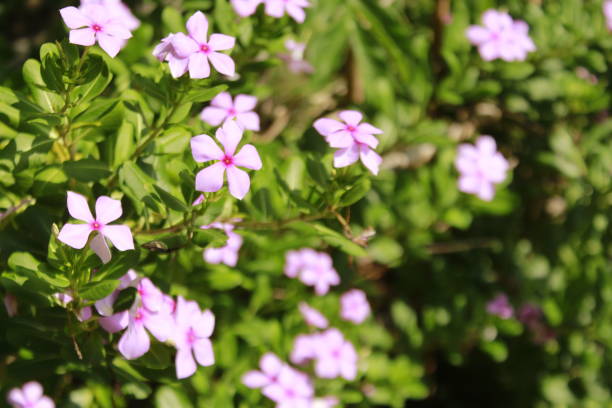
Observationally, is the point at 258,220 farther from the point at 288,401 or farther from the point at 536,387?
the point at 536,387

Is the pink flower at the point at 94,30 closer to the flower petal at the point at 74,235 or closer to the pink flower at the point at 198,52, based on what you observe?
the pink flower at the point at 198,52

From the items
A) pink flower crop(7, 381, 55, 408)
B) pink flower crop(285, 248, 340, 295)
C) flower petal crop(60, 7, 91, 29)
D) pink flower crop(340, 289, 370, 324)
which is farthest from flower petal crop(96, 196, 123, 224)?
pink flower crop(340, 289, 370, 324)

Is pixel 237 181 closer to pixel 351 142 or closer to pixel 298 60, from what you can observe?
pixel 351 142

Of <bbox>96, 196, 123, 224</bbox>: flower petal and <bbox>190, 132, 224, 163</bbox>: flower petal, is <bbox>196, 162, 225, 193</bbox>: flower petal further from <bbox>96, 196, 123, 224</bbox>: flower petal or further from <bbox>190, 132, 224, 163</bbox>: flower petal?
<bbox>96, 196, 123, 224</bbox>: flower petal

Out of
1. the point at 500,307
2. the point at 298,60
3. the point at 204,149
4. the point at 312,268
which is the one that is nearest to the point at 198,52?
the point at 204,149

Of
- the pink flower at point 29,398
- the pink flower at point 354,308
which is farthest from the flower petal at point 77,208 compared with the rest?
the pink flower at point 354,308

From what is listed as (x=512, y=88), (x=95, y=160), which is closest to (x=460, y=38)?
(x=512, y=88)
